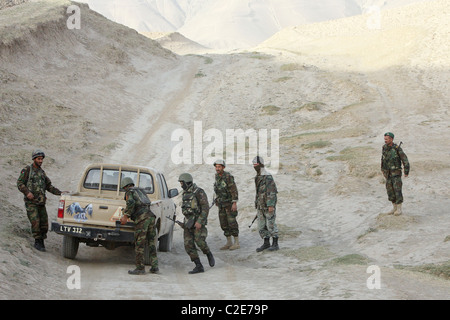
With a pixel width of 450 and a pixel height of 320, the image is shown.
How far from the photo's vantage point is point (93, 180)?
1123 centimetres

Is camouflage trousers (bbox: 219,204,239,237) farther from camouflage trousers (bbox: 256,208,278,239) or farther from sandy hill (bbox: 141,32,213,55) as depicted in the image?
sandy hill (bbox: 141,32,213,55)

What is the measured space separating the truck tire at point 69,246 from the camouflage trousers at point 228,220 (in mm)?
3652

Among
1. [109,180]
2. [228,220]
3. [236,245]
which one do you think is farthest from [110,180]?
[236,245]

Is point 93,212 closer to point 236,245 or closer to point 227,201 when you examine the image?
point 227,201

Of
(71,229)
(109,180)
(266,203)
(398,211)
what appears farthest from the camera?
(398,211)

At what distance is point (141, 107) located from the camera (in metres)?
33.0

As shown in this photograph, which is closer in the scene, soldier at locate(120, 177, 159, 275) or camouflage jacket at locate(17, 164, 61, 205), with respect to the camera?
soldier at locate(120, 177, 159, 275)

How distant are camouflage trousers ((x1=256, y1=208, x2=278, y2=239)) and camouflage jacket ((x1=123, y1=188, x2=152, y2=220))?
334 cm

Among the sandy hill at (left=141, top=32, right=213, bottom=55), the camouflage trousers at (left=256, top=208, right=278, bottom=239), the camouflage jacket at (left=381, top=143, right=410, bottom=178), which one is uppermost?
the sandy hill at (left=141, top=32, right=213, bottom=55)

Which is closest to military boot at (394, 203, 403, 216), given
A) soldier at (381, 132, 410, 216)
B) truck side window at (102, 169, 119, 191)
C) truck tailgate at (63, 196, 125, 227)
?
soldier at (381, 132, 410, 216)

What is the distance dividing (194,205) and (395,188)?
5343 mm

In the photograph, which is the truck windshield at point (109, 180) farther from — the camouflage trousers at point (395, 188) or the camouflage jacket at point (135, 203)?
the camouflage trousers at point (395, 188)

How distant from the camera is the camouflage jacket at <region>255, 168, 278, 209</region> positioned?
11.7 meters

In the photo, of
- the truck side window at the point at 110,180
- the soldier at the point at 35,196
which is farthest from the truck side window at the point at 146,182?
the soldier at the point at 35,196
